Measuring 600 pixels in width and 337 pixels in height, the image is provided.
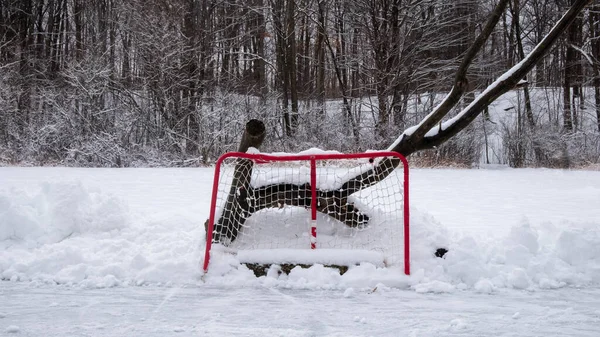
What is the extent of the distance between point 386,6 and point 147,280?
53.1 ft

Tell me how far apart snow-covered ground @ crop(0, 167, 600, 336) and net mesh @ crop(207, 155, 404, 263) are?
40cm

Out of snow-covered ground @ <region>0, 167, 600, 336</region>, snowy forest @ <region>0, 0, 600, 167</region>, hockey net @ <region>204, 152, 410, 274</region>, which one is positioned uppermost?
snowy forest @ <region>0, 0, 600, 167</region>

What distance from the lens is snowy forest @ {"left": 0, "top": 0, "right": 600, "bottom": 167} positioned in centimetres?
1705

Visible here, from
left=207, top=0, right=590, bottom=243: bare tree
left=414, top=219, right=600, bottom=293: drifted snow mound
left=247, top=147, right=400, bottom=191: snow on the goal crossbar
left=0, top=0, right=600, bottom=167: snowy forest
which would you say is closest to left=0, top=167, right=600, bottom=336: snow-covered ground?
left=414, top=219, right=600, bottom=293: drifted snow mound

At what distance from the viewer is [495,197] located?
29.1ft

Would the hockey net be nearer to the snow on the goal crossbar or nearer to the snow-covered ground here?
the snow on the goal crossbar

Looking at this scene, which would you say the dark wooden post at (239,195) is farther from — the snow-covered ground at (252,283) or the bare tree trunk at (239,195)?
the snow-covered ground at (252,283)

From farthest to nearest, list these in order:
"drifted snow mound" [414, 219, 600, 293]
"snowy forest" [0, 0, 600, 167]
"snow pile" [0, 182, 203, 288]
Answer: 1. "snowy forest" [0, 0, 600, 167]
2. "snow pile" [0, 182, 203, 288]
3. "drifted snow mound" [414, 219, 600, 293]

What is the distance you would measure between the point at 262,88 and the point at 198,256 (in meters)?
16.2

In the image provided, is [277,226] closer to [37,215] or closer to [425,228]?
[425,228]

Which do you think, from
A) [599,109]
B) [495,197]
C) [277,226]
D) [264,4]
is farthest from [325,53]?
[277,226]

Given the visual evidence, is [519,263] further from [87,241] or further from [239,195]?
[87,241]

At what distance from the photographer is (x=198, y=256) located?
15.2 feet

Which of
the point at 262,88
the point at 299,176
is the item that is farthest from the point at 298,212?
the point at 262,88
